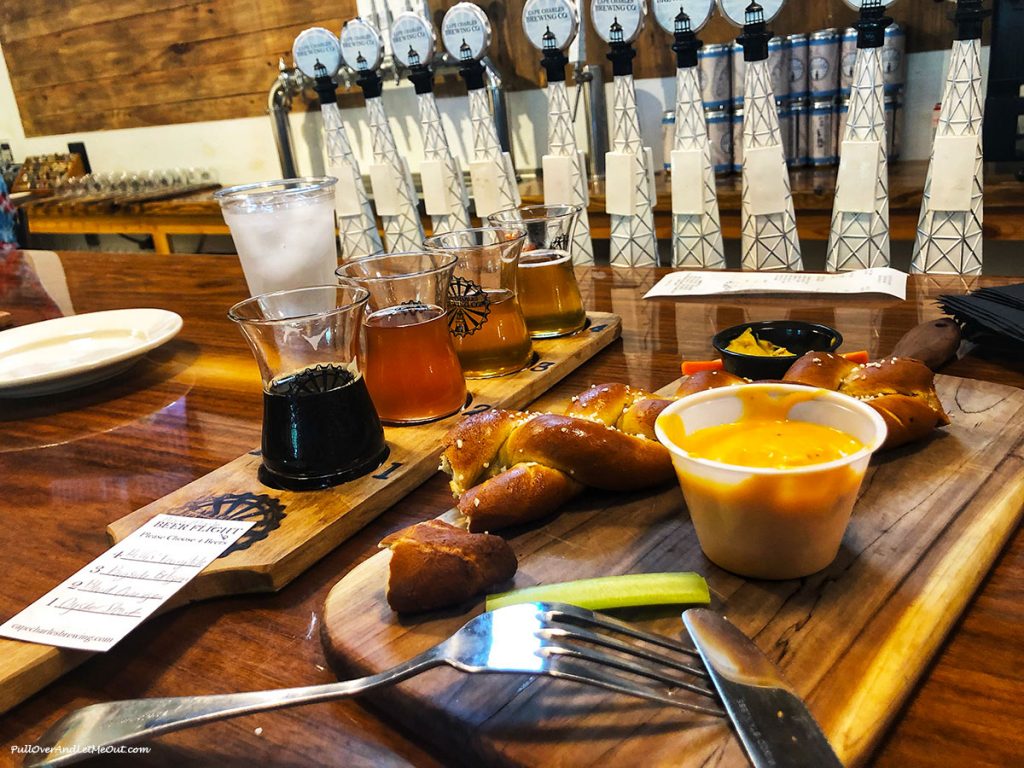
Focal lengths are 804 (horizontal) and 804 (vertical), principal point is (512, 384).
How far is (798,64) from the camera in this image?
8.14 feet

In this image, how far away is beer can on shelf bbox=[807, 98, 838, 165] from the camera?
2486mm

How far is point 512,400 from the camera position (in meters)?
1.04

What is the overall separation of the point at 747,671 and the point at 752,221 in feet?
3.82

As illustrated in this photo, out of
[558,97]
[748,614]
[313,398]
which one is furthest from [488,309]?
[558,97]

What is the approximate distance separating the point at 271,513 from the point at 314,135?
3474 mm

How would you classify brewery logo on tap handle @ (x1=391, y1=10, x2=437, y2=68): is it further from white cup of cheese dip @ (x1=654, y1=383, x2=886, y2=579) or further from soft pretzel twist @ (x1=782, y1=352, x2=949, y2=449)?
white cup of cheese dip @ (x1=654, y1=383, x2=886, y2=579)

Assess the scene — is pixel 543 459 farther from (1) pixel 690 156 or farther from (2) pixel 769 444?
(1) pixel 690 156

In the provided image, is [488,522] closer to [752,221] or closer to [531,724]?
[531,724]

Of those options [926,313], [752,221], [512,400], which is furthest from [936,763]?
[752,221]

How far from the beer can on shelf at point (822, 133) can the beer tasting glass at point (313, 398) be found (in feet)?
6.91

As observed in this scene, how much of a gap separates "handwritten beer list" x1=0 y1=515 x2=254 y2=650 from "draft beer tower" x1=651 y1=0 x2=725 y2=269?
3.62ft

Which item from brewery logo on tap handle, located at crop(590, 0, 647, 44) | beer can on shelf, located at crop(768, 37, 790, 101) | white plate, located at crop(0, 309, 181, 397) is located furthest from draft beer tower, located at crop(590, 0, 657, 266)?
beer can on shelf, located at crop(768, 37, 790, 101)

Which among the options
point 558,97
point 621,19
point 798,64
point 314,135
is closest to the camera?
point 621,19

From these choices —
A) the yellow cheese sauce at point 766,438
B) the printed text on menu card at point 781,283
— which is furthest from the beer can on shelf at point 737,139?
the yellow cheese sauce at point 766,438
